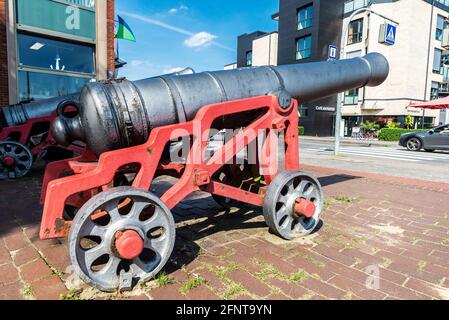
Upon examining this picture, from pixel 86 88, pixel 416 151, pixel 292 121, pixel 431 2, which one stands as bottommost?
pixel 416 151

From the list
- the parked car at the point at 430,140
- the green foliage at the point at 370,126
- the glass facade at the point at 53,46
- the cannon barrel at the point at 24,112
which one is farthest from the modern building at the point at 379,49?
the cannon barrel at the point at 24,112

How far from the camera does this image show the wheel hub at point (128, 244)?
2.41 meters

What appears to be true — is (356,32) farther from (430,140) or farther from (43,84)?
(43,84)

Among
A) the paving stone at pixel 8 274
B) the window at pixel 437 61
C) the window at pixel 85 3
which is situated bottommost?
the paving stone at pixel 8 274

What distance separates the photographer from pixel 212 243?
3.43 meters

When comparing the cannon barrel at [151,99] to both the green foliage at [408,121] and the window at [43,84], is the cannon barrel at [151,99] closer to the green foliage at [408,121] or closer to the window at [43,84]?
the window at [43,84]

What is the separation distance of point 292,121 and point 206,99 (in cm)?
104

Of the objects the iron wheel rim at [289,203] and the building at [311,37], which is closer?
the iron wheel rim at [289,203]

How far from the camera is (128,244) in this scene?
95.3 inches

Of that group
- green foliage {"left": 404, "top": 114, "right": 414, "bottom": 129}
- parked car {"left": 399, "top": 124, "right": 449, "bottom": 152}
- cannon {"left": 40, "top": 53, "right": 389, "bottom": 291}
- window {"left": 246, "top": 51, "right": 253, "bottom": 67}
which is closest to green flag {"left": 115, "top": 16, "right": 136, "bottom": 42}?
cannon {"left": 40, "top": 53, "right": 389, "bottom": 291}

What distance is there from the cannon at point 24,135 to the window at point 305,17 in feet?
111

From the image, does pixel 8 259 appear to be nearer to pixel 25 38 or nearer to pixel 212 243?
pixel 212 243

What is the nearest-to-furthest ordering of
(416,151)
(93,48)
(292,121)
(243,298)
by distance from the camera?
(243,298) → (292,121) → (93,48) → (416,151)

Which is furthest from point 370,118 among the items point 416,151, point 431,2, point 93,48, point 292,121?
point 292,121
